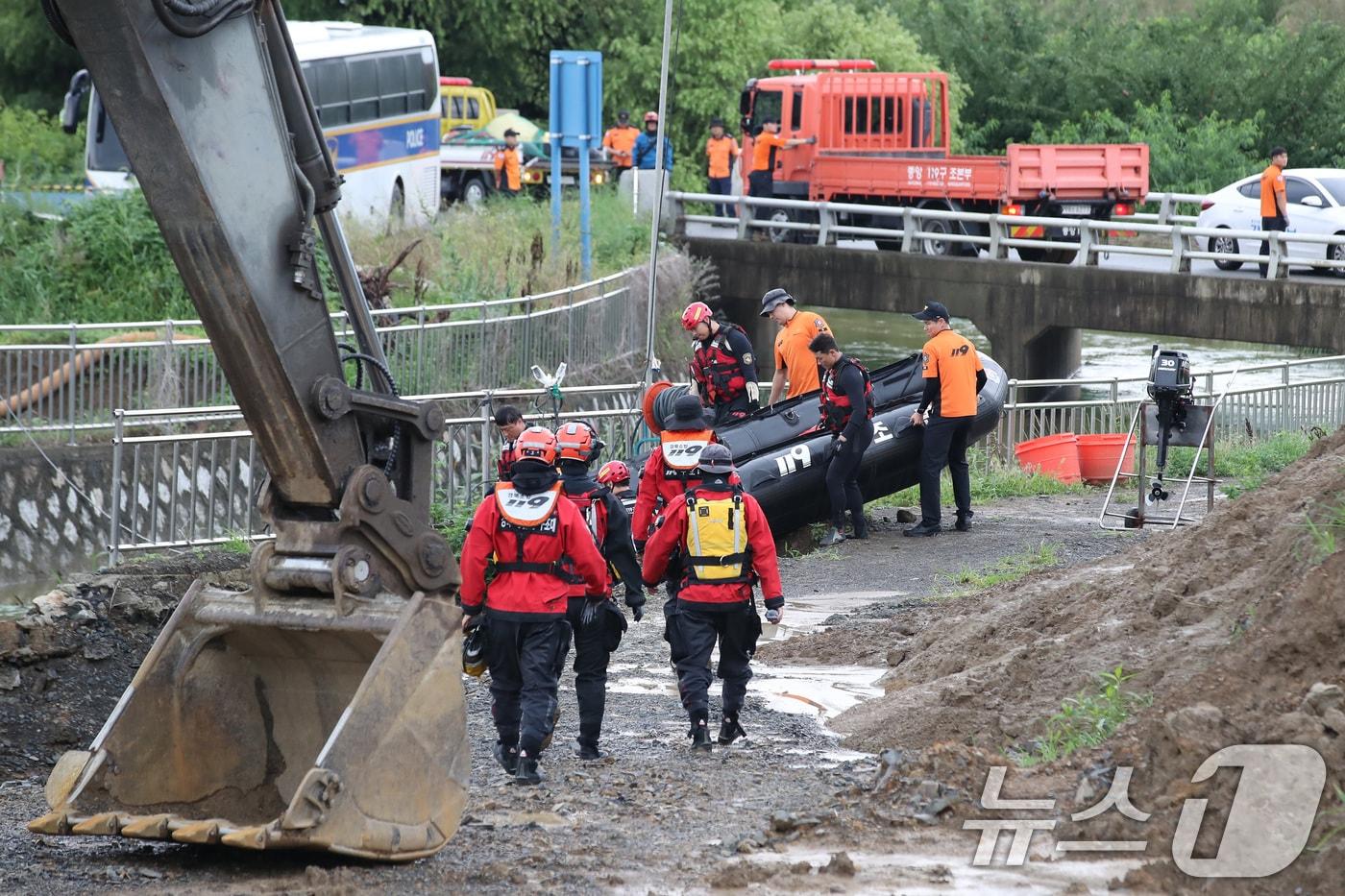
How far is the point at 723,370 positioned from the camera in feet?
47.7

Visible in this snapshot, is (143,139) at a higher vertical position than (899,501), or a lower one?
higher

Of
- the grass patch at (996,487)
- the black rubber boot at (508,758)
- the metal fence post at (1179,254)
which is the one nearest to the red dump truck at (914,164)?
the metal fence post at (1179,254)

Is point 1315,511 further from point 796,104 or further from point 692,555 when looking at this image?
point 796,104

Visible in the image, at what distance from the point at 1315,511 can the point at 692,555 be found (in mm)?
2858

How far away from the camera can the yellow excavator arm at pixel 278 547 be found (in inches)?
248

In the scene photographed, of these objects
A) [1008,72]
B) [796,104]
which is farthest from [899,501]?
[1008,72]

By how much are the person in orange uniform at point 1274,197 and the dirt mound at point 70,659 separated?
19.0 meters

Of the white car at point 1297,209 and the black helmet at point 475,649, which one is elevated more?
the white car at point 1297,209

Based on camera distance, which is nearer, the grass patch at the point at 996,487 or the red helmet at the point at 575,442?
the red helmet at the point at 575,442

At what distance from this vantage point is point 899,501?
1697 centimetres

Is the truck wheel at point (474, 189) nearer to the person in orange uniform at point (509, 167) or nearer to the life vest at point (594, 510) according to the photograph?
the person in orange uniform at point (509, 167)

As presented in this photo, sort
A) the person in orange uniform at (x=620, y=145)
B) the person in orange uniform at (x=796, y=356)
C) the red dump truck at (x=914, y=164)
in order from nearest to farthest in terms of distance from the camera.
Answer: the person in orange uniform at (x=796, y=356) < the red dump truck at (x=914, y=164) < the person in orange uniform at (x=620, y=145)

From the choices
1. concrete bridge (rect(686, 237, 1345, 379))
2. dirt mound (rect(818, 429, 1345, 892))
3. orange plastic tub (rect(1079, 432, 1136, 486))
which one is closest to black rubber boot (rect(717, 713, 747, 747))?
dirt mound (rect(818, 429, 1345, 892))

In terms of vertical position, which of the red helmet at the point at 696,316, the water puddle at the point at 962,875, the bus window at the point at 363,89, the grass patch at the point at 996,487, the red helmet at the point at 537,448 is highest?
the bus window at the point at 363,89
